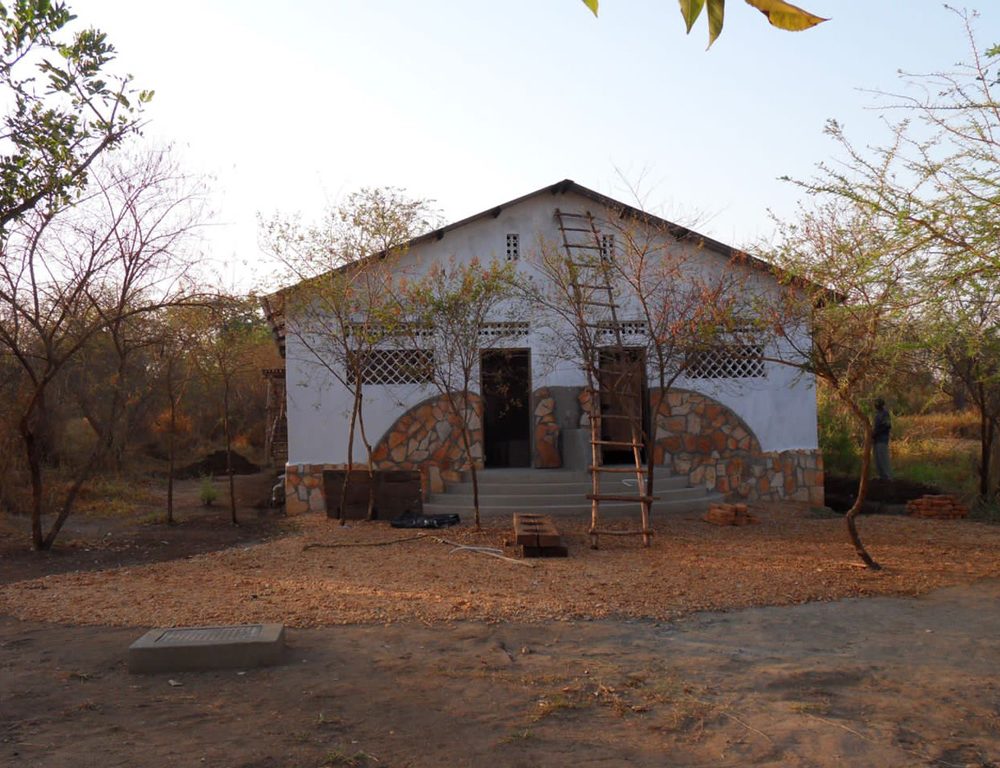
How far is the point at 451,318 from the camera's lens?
36.2ft

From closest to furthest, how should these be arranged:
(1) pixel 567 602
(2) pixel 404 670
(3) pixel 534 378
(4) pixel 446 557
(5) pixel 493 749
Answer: (5) pixel 493 749 → (2) pixel 404 670 → (1) pixel 567 602 → (4) pixel 446 557 → (3) pixel 534 378

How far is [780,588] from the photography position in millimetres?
7715

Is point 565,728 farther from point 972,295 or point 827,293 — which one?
point 827,293

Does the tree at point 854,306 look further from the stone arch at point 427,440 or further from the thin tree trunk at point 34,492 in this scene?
the thin tree trunk at point 34,492

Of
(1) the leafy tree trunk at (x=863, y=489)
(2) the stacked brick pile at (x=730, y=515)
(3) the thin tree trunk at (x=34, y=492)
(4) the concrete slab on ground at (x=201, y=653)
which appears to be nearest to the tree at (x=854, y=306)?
(1) the leafy tree trunk at (x=863, y=489)

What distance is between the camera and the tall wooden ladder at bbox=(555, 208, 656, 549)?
1036 cm

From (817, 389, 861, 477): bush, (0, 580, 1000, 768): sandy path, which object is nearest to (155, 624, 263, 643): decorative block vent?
(0, 580, 1000, 768): sandy path

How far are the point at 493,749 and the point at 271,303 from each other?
29.0ft

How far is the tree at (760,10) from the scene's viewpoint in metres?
2.08

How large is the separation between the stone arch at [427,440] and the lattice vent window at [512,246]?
2.12 metres

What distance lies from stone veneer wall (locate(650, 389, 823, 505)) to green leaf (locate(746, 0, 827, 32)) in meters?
11.4

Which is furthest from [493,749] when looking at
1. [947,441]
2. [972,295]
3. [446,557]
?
[947,441]

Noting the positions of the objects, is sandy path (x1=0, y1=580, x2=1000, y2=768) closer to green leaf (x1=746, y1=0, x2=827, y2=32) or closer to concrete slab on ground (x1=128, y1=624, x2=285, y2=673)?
concrete slab on ground (x1=128, y1=624, x2=285, y2=673)

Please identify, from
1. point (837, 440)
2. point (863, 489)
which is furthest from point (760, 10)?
point (837, 440)
